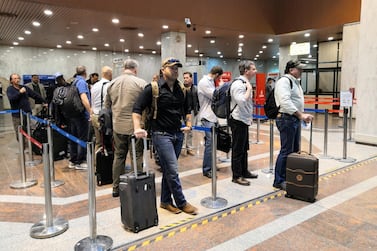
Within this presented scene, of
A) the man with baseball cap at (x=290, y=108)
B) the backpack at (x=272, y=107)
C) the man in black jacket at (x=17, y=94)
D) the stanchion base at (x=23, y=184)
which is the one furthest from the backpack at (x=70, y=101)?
the man with baseball cap at (x=290, y=108)

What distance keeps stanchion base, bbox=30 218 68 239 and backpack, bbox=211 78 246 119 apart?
91.3 inches

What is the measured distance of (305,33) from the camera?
41.9ft

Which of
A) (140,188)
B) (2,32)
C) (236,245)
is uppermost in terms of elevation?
(2,32)

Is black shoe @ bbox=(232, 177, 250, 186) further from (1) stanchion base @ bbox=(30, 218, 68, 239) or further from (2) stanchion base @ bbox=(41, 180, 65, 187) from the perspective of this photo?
(2) stanchion base @ bbox=(41, 180, 65, 187)

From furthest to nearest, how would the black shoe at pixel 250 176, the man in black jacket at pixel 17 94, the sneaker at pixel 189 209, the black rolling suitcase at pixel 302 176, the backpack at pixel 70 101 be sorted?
the man in black jacket at pixel 17 94
the backpack at pixel 70 101
the black shoe at pixel 250 176
the black rolling suitcase at pixel 302 176
the sneaker at pixel 189 209

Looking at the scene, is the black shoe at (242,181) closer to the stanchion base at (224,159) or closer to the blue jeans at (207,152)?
the blue jeans at (207,152)

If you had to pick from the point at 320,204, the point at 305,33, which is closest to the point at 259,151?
the point at 320,204

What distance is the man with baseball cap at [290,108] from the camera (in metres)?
3.64

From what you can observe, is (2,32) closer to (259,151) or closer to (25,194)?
(25,194)

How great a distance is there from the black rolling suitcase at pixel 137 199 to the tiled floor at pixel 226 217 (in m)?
0.10

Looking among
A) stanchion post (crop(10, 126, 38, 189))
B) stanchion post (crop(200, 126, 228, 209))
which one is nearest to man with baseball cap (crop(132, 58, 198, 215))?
stanchion post (crop(200, 126, 228, 209))

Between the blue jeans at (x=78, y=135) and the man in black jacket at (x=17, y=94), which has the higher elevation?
the man in black jacket at (x=17, y=94)

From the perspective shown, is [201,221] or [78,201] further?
[78,201]

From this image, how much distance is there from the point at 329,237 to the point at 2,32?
12.7 metres
